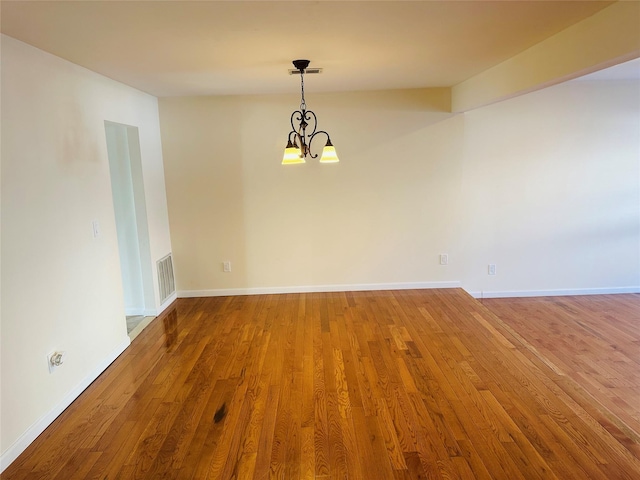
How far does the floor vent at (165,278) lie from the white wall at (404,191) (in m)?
0.13

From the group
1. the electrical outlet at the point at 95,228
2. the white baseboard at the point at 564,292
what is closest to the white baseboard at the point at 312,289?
the white baseboard at the point at 564,292

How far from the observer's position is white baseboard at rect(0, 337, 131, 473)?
2150mm

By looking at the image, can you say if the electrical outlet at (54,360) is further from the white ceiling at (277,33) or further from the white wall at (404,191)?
the white wall at (404,191)

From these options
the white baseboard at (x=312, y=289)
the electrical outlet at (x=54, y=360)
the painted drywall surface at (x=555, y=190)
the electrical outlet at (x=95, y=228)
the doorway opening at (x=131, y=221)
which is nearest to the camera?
the electrical outlet at (x=54, y=360)

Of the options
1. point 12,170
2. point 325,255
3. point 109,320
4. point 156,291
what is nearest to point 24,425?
point 109,320

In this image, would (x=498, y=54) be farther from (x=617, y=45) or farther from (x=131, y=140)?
(x=131, y=140)

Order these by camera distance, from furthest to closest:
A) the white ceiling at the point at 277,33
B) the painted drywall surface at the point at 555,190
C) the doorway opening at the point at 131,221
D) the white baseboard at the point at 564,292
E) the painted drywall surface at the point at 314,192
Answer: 1. the white baseboard at the point at 564,292
2. the painted drywall surface at the point at 555,190
3. the painted drywall surface at the point at 314,192
4. the doorway opening at the point at 131,221
5. the white ceiling at the point at 277,33

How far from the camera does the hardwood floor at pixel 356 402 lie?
6.91 feet

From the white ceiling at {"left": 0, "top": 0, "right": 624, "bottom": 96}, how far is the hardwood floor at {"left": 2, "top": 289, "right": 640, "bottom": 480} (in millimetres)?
2293

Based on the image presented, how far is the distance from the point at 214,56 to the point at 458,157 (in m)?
3.09

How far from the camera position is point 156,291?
4.29 meters

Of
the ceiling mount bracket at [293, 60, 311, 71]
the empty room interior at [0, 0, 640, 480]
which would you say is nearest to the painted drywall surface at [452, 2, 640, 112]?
the empty room interior at [0, 0, 640, 480]

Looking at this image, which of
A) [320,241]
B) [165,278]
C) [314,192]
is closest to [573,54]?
[314,192]

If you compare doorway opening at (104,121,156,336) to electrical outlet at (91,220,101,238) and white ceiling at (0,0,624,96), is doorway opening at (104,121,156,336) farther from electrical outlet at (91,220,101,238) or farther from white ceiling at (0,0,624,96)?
electrical outlet at (91,220,101,238)
